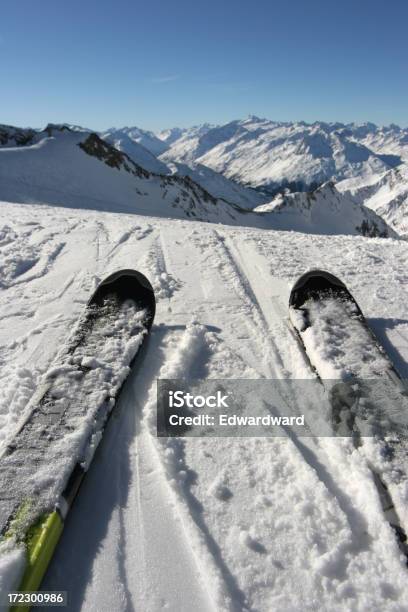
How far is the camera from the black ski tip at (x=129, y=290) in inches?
219

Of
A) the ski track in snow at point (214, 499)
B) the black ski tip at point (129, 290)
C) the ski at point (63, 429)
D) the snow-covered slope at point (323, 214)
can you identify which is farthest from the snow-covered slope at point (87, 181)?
the snow-covered slope at point (323, 214)

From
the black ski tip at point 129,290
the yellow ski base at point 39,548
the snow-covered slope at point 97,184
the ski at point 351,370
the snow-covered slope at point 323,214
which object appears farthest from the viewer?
the snow-covered slope at point 323,214

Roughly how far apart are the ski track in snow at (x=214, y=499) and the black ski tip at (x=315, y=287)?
389 mm

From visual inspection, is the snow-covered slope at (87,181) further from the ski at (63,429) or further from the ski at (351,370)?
the ski at (351,370)

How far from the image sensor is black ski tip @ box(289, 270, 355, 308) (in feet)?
18.6

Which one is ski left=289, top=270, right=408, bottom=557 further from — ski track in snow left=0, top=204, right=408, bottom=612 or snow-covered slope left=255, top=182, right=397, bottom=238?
snow-covered slope left=255, top=182, right=397, bottom=238

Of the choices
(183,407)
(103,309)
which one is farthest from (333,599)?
(103,309)

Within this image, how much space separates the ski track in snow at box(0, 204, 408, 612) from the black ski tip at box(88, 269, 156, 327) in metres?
0.38

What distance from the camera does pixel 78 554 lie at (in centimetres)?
268

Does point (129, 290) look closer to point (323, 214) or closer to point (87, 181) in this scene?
point (87, 181)

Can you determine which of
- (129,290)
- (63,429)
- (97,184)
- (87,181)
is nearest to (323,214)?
(97,184)

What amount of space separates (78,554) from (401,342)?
14.9ft

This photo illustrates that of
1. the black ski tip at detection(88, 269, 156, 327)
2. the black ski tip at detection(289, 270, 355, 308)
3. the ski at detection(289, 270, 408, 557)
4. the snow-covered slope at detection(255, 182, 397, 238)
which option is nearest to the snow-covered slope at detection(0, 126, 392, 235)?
the snow-covered slope at detection(255, 182, 397, 238)

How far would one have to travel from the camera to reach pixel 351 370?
4168mm
